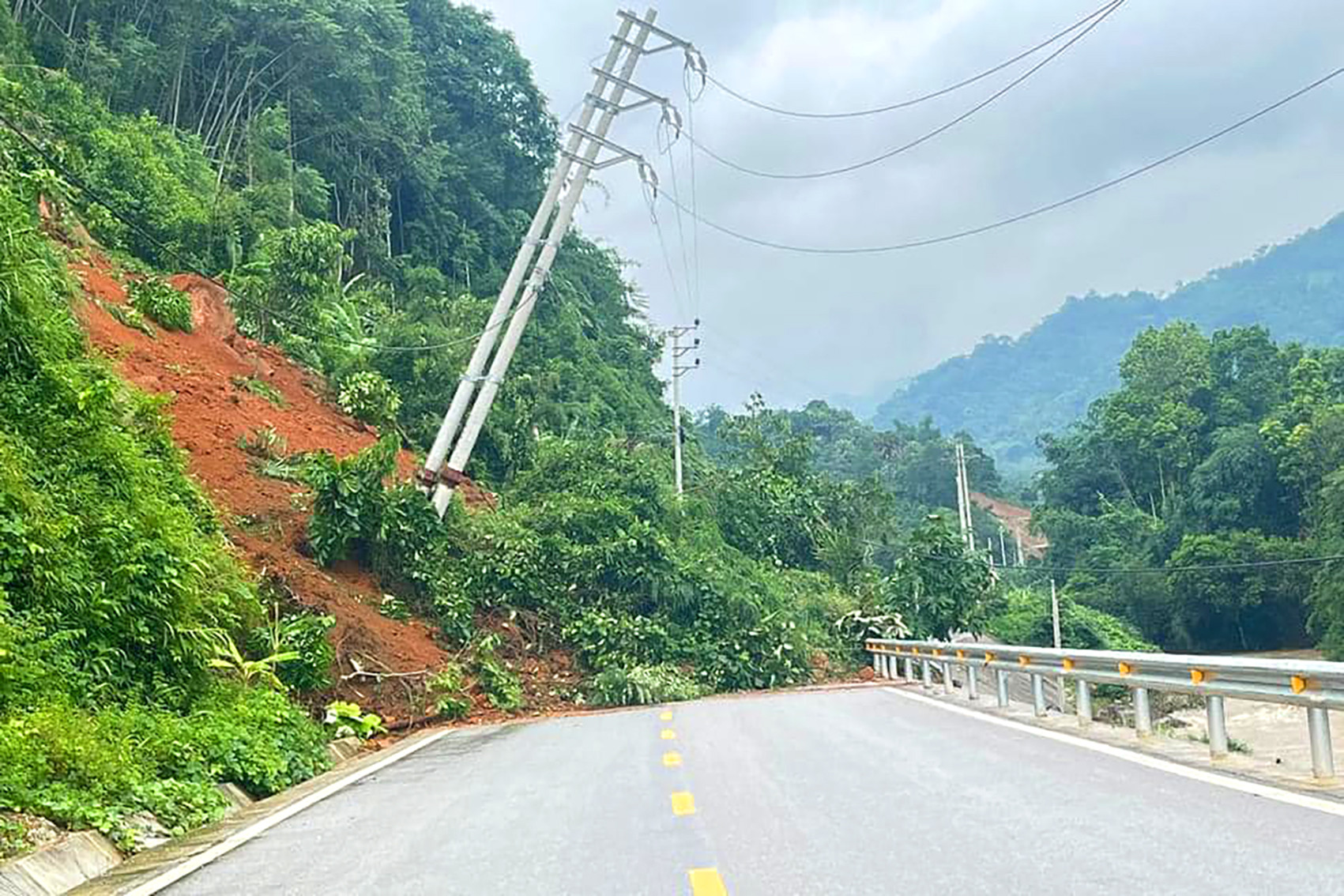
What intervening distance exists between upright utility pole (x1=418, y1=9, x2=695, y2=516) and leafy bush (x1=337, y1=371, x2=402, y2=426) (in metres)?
6.74

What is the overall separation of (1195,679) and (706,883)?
19.3ft

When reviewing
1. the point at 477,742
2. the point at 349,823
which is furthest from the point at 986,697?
the point at 349,823

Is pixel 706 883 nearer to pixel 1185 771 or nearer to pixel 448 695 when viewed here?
pixel 1185 771

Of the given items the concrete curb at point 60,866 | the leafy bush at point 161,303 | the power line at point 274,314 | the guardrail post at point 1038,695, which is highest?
the power line at point 274,314

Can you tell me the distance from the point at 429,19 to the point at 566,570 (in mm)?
37240

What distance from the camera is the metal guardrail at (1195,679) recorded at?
25.4 ft

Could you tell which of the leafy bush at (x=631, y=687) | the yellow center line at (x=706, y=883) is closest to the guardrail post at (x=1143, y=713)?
the yellow center line at (x=706, y=883)

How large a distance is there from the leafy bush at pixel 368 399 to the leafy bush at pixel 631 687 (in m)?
11.0

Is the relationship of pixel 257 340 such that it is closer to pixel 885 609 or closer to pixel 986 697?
pixel 885 609

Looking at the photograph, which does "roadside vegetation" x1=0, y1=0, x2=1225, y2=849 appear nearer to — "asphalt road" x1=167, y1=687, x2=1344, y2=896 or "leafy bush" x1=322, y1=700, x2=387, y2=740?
"leafy bush" x1=322, y1=700, x2=387, y2=740

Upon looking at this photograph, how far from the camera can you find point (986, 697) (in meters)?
17.3

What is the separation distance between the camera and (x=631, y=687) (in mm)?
22203

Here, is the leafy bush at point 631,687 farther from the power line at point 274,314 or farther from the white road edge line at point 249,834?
the power line at point 274,314

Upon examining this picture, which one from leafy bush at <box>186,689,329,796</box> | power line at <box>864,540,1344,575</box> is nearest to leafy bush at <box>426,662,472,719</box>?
leafy bush at <box>186,689,329,796</box>
